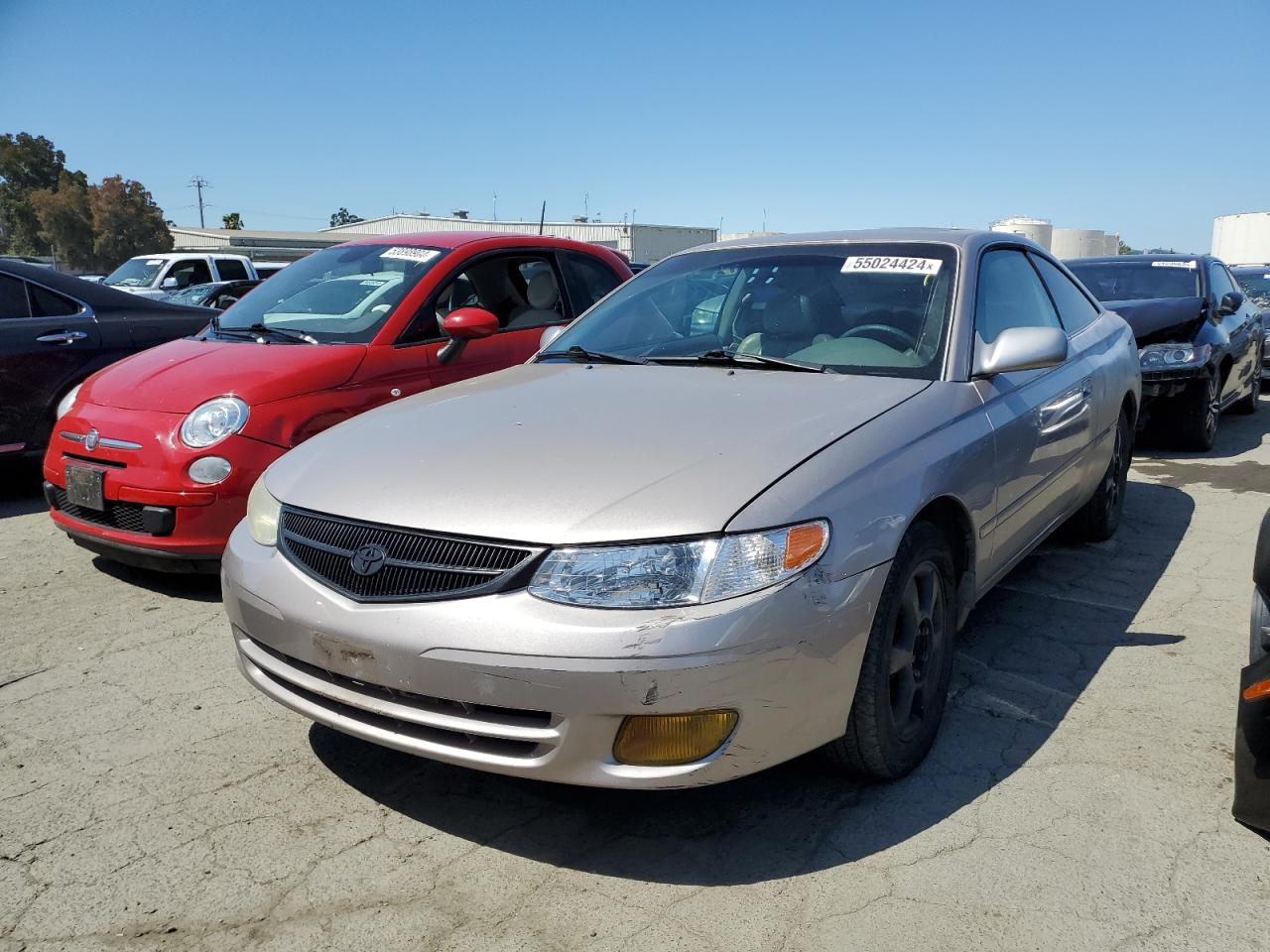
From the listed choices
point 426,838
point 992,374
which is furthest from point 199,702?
point 992,374

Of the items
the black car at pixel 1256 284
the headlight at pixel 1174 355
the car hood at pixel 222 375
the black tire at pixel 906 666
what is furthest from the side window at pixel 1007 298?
the black car at pixel 1256 284

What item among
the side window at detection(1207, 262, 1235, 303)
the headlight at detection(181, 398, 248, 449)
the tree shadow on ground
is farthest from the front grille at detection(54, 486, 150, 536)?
the side window at detection(1207, 262, 1235, 303)

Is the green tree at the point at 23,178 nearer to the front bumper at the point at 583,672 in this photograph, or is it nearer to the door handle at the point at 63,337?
the door handle at the point at 63,337

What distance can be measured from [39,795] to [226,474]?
65.0 inches

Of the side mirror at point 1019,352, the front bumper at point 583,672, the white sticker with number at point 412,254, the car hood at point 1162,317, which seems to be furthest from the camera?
the car hood at point 1162,317

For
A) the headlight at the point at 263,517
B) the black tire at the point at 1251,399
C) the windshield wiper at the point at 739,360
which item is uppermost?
the windshield wiper at the point at 739,360

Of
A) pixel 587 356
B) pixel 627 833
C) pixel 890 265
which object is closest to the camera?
pixel 627 833

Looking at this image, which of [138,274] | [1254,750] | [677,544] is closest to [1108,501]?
[1254,750]

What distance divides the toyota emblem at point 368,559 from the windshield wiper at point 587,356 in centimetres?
148

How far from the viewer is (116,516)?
4320 mm

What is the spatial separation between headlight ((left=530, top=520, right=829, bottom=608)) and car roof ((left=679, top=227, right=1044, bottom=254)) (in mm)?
1918

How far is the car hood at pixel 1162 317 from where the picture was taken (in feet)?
25.2

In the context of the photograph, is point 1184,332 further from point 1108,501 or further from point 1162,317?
point 1108,501

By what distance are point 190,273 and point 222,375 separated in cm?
1505
